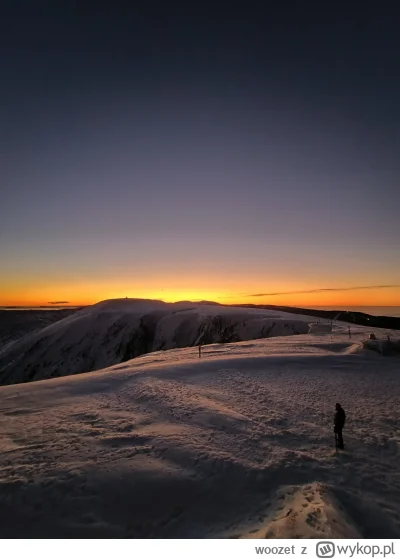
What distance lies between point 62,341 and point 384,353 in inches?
3543

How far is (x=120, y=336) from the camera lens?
331 ft

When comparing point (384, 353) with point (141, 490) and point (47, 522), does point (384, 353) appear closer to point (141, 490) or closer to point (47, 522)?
point (141, 490)

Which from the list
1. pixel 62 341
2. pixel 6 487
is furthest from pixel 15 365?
pixel 6 487

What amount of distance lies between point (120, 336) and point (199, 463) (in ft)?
305

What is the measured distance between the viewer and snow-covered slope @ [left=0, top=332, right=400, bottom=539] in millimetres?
8859

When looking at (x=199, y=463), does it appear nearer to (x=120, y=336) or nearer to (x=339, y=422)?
(x=339, y=422)

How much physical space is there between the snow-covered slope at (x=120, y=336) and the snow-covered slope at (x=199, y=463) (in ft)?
202

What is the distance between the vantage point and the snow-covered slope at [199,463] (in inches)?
349

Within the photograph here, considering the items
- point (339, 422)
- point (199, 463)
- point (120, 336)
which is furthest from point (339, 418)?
point (120, 336)

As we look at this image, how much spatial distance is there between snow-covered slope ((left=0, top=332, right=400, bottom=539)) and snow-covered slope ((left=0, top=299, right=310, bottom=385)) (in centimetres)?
6159
